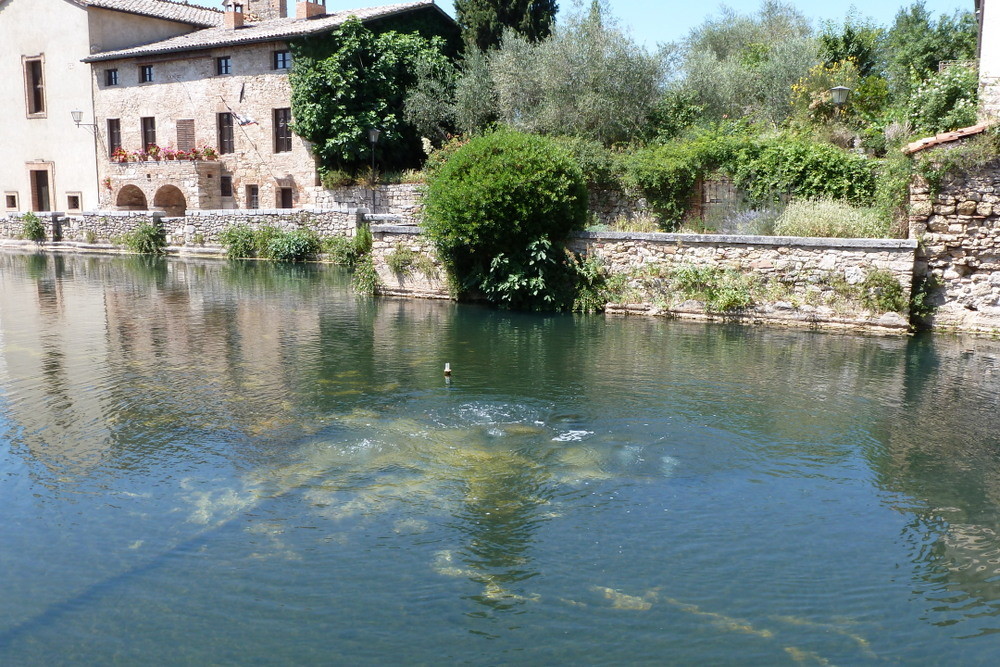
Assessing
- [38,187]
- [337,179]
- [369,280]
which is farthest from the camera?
[38,187]

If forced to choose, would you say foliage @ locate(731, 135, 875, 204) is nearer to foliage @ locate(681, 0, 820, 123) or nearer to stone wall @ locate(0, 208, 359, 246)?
foliage @ locate(681, 0, 820, 123)

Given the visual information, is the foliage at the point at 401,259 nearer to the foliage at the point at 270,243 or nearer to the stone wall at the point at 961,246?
the foliage at the point at 270,243

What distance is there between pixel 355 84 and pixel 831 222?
62.7ft

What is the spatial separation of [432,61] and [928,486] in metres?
25.3

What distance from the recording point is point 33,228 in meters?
34.3

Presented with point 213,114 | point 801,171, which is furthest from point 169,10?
point 801,171

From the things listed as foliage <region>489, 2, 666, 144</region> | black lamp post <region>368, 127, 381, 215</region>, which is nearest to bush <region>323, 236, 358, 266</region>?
black lamp post <region>368, 127, 381, 215</region>

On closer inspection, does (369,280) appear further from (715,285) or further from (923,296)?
(923,296)

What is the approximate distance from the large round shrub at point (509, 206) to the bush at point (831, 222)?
13.2 ft

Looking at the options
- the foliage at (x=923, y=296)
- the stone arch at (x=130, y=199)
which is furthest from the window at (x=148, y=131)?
the foliage at (x=923, y=296)

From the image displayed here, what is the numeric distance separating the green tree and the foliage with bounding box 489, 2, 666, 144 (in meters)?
3.83

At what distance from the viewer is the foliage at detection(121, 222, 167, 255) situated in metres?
31.0

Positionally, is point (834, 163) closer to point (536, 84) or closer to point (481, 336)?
point (481, 336)

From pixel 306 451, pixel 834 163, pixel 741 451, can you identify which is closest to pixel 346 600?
pixel 306 451
